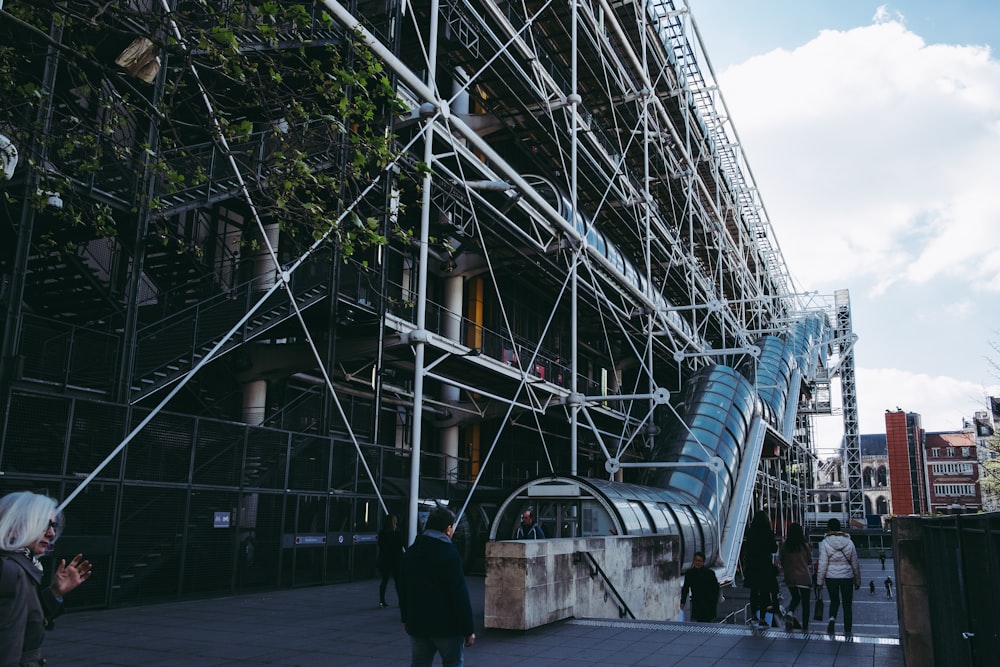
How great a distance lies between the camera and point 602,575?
438 inches

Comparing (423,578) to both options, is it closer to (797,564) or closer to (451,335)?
(797,564)

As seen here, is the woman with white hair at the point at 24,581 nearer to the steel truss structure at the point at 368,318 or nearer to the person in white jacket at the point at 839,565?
the steel truss structure at the point at 368,318

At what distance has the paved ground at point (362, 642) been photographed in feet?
24.3

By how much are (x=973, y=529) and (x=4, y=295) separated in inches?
454

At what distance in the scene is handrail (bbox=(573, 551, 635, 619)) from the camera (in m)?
10.7

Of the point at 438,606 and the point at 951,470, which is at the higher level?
the point at 951,470

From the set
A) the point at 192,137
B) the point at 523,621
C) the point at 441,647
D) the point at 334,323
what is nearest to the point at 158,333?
the point at 334,323

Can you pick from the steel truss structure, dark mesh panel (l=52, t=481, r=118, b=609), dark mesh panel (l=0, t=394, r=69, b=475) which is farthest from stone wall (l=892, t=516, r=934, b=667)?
dark mesh panel (l=0, t=394, r=69, b=475)

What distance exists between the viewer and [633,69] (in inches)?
1122

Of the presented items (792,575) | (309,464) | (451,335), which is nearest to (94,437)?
(309,464)

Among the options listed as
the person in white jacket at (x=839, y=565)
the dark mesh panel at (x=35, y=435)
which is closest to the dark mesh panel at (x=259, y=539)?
the dark mesh panel at (x=35, y=435)

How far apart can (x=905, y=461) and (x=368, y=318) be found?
86.8 metres

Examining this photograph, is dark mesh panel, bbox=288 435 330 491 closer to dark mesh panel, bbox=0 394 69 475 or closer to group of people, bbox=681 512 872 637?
dark mesh panel, bbox=0 394 69 475

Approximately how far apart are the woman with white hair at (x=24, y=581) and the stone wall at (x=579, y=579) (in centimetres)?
625
